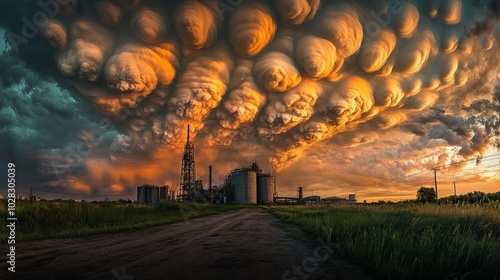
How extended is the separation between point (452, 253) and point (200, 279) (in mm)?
5680

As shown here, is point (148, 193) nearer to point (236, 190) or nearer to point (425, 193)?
point (236, 190)

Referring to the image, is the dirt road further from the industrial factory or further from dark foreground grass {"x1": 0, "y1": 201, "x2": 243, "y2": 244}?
the industrial factory

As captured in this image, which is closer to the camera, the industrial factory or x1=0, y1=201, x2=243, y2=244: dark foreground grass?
x1=0, y1=201, x2=243, y2=244: dark foreground grass

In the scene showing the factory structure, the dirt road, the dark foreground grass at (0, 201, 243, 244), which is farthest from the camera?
the factory structure

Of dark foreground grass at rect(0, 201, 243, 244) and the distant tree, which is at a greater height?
dark foreground grass at rect(0, 201, 243, 244)

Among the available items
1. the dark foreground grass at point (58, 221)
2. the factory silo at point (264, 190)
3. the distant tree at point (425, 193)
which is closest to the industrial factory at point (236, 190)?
the factory silo at point (264, 190)

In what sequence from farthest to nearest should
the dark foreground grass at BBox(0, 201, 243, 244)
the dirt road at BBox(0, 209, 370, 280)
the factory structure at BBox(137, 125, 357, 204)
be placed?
the factory structure at BBox(137, 125, 357, 204)
the dark foreground grass at BBox(0, 201, 243, 244)
the dirt road at BBox(0, 209, 370, 280)

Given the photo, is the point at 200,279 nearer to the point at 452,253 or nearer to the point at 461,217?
the point at 452,253

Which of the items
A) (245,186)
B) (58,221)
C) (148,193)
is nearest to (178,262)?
(58,221)

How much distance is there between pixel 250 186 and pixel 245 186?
187 centimetres

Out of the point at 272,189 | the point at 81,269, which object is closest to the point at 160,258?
the point at 81,269

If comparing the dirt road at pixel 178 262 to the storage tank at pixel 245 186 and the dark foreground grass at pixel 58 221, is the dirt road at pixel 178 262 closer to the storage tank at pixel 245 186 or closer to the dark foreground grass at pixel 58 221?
the dark foreground grass at pixel 58 221

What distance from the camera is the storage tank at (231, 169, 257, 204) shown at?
13225cm

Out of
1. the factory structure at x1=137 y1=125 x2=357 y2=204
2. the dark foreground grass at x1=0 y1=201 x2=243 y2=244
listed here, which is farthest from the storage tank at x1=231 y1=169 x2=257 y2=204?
the dark foreground grass at x1=0 y1=201 x2=243 y2=244
